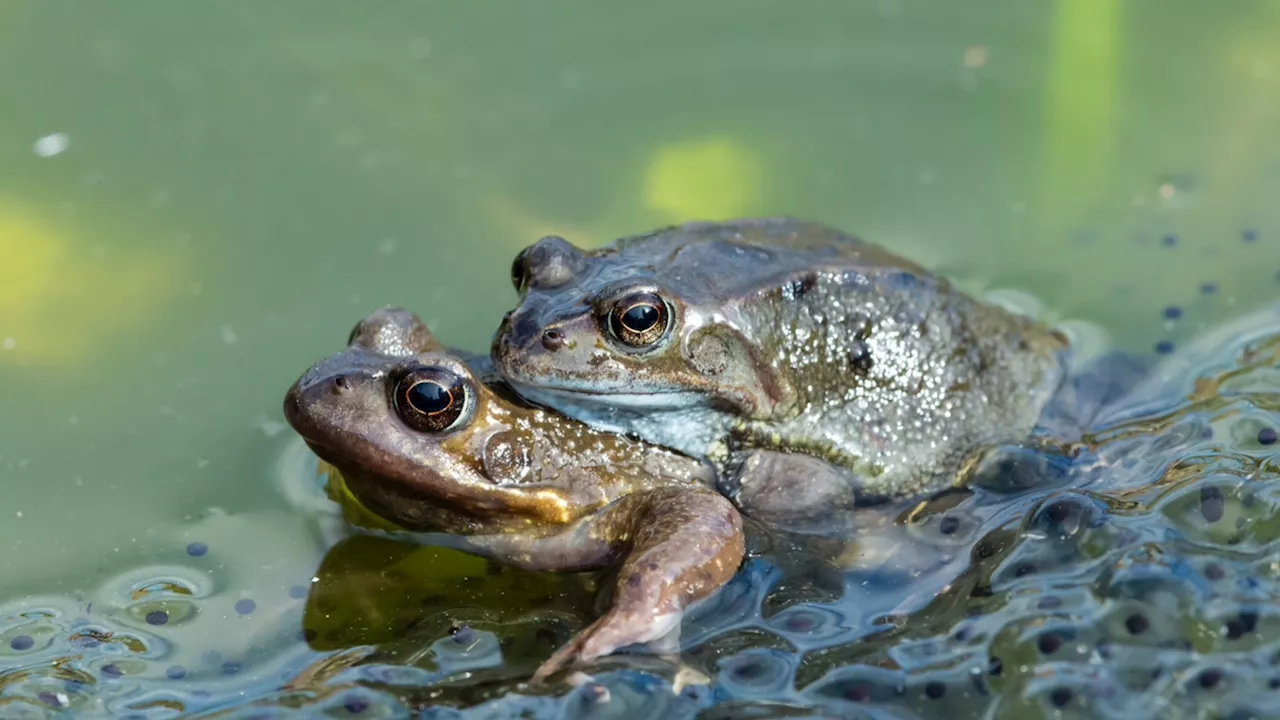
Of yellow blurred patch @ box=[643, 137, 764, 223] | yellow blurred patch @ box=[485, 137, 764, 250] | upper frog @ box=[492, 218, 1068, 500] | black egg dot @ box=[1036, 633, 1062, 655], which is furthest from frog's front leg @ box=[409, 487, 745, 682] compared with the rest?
yellow blurred patch @ box=[643, 137, 764, 223]

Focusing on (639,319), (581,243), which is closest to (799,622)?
(639,319)

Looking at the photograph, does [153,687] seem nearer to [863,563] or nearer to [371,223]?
[863,563]

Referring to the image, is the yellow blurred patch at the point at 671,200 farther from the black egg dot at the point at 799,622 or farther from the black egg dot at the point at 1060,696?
the black egg dot at the point at 1060,696

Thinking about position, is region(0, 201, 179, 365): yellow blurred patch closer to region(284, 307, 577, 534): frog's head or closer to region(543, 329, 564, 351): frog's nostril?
region(284, 307, 577, 534): frog's head

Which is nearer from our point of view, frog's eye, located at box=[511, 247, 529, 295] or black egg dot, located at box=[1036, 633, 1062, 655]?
black egg dot, located at box=[1036, 633, 1062, 655]

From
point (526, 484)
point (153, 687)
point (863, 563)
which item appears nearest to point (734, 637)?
point (863, 563)

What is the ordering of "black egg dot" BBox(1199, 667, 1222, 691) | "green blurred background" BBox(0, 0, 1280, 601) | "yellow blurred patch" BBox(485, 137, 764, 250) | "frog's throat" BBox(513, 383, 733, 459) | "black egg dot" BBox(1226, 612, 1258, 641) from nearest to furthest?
"black egg dot" BBox(1199, 667, 1222, 691), "black egg dot" BBox(1226, 612, 1258, 641), "frog's throat" BBox(513, 383, 733, 459), "green blurred background" BBox(0, 0, 1280, 601), "yellow blurred patch" BBox(485, 137, 764, 250)

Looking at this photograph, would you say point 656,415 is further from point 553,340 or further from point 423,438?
point 423,438

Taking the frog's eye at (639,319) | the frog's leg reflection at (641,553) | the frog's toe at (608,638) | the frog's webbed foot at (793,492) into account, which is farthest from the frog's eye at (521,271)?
the frog's toe at (608,638)
